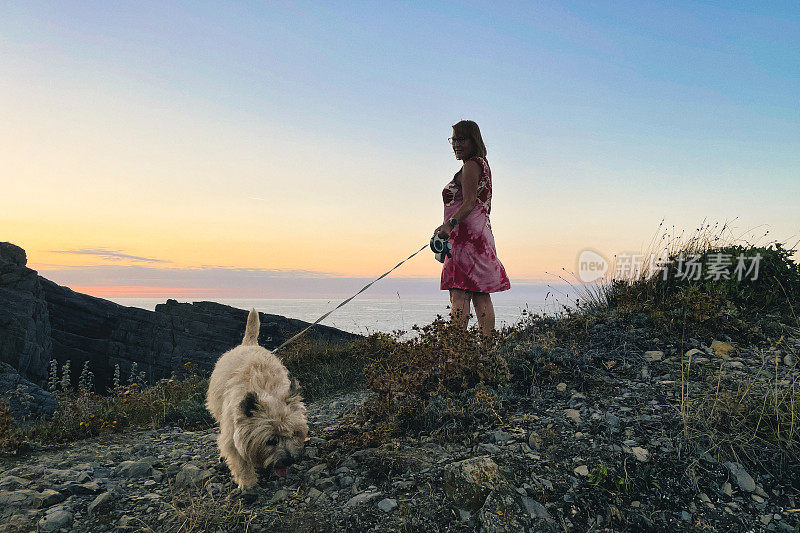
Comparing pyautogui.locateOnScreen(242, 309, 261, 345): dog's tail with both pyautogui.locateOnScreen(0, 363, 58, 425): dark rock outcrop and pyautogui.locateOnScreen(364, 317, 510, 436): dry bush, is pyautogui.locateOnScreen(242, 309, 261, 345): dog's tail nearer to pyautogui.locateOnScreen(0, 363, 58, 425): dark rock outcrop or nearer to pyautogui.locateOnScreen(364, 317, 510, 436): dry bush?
pyautogui.locateOnScreen(364, 317, 510, 436): dry bush

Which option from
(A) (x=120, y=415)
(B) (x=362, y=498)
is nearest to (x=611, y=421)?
(B) (x=362, y=498)

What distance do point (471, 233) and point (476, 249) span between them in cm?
24

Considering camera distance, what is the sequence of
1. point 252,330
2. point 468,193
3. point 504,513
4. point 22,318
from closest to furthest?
point 504,513 → point 252,330 → point 468,193 → point 22,318

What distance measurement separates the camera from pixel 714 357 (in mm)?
5777

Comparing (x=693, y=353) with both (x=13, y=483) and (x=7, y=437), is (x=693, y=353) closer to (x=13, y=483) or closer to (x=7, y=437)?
(x=13, y=483)

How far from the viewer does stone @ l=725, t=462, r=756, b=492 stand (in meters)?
3.61

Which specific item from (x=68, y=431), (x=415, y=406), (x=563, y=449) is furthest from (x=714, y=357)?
(x=68, y=431)

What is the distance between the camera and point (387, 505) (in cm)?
341

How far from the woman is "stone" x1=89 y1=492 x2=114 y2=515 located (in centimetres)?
430

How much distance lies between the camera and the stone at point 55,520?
11.5ft

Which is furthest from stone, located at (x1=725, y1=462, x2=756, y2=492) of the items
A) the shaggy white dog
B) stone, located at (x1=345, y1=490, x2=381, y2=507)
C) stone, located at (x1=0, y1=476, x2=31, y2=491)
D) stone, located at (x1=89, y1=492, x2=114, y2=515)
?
stone, located at (x1=0, y1=476, x2=31, y2=491)

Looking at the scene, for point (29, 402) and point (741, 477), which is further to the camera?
point (29, 402)

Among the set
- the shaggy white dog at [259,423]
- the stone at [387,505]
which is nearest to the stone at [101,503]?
the shaggy white dog at [259,423]

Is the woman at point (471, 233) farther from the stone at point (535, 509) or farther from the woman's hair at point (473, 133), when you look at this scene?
the stone at point (535, 509)
